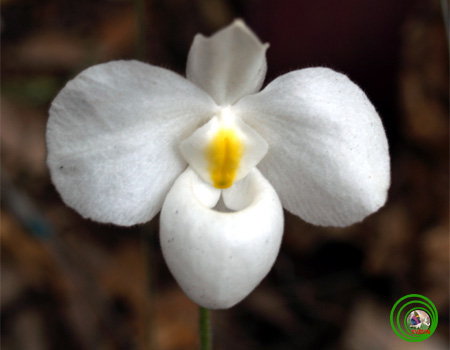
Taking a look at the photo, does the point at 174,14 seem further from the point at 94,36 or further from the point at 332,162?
the point at 332,162

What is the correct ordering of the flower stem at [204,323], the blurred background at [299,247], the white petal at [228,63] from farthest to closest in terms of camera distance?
1. the blurred background at [299,247]
2. the flower stem at [204,323]
3. the white petal at [228,63]

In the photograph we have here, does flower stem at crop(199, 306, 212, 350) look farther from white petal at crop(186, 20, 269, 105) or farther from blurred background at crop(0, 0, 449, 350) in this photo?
blurred background at crop(0, 0, 449, 350)

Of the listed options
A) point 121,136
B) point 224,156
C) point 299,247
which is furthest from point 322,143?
point 299,247

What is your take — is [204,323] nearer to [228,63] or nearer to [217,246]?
[217,246]

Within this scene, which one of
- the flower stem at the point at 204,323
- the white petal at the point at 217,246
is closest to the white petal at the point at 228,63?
the white petal at the point at 217,246

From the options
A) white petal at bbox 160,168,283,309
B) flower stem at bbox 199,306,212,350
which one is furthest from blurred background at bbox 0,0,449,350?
white petal at bbox 160,168,283,309

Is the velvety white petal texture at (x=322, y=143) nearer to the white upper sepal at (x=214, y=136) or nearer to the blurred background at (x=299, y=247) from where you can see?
the white upper sepal at (x=214, y=136)
